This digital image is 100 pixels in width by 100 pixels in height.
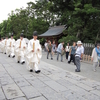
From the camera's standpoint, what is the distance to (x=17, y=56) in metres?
7.87

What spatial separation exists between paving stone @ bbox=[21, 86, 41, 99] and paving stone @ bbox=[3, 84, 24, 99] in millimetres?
131

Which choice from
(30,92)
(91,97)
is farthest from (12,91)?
(91,97)

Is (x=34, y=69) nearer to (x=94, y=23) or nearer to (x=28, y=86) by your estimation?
(x=28, y=86)

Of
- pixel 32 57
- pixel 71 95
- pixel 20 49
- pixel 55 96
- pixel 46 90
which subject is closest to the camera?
pixel 55 96

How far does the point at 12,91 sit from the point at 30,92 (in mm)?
482

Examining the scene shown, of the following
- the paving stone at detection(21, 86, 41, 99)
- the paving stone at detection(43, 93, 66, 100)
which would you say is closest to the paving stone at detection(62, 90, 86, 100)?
the paving stone at detection(43, 93, 66, 100)

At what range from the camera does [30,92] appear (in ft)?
11.1

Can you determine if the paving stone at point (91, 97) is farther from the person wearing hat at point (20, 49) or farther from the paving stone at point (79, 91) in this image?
the person wearing hat at point (20, 49)

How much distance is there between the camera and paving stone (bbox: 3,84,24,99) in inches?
124

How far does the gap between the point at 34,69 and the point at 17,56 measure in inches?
102

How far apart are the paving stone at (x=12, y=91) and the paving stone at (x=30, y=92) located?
131mm

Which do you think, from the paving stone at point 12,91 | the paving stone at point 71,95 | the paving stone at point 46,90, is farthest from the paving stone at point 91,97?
the paving stone at point 12,91

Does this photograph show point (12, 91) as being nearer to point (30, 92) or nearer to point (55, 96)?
point (30, 92)

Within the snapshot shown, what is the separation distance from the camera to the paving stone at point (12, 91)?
10.4ft
